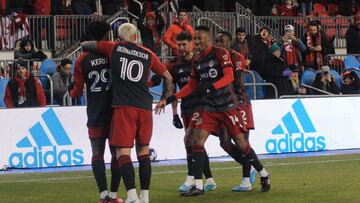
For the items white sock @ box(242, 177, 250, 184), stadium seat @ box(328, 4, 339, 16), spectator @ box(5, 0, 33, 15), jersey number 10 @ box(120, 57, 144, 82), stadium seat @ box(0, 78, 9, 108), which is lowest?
white sock @ box(242, 177, 250, 184)

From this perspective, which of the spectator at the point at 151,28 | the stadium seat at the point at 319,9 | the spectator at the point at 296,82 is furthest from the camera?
the stadium seat at the point at 319,9

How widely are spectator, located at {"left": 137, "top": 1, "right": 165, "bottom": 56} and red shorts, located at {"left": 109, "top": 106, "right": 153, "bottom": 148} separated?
38.8ft

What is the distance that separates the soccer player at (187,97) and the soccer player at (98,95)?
148cm

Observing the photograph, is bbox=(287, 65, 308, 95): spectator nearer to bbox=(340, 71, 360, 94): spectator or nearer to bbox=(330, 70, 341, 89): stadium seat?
bbox=(340, 71, 360, 94): spectator

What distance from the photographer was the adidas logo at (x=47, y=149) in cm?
1839

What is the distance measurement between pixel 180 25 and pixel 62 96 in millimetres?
3280

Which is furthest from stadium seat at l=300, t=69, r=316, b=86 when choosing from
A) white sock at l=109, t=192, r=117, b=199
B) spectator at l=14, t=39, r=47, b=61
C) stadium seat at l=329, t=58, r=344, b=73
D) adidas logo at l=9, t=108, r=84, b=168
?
white sock at l=109, t=192, r=117, b=199

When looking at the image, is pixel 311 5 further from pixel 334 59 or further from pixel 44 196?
pixel 44 196

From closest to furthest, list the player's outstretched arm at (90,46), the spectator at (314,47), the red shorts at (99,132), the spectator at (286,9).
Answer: the player's outstretched arm at (90,46)
the red shorts at (99,132)
the spectator at (314,47)
the spectator at (286,9)

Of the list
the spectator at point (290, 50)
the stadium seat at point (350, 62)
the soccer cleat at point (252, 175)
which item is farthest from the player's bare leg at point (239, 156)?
the stadium seat at point (350, 62)

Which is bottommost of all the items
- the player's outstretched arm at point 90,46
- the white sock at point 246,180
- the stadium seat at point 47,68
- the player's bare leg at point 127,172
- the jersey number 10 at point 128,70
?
the white sock at point 246,180

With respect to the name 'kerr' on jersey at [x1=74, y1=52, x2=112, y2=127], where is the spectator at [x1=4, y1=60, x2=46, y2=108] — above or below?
below

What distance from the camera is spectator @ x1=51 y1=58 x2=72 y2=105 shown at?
68.5 feet

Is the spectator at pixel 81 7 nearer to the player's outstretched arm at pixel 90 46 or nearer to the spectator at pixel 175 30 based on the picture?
the spectator at pixel 175 30
